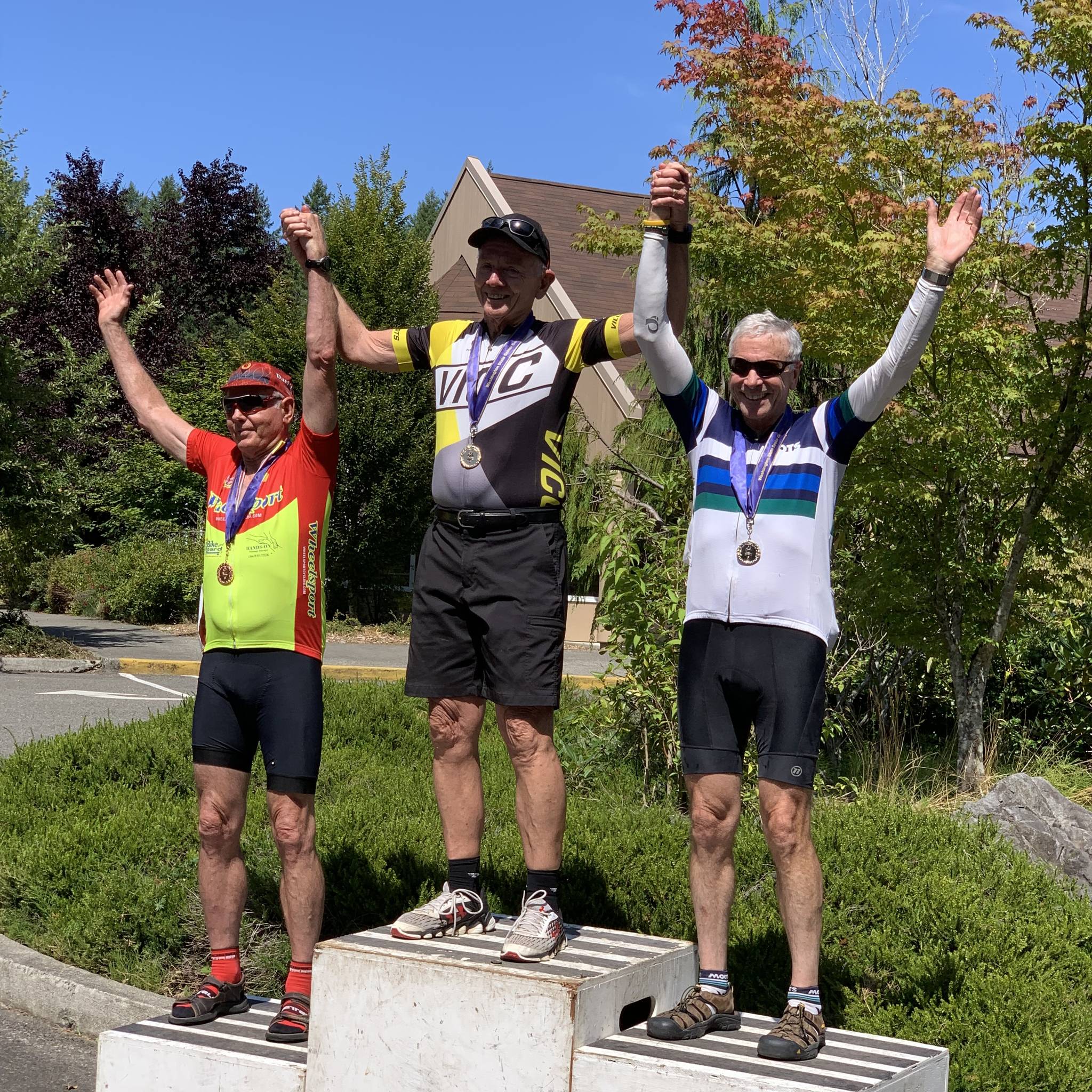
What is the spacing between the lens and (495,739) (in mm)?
8383

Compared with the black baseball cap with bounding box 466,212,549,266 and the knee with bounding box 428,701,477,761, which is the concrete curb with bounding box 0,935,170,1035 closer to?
the knee with bounding box 428,701,477,761

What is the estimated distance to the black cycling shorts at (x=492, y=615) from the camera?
4.18 meters

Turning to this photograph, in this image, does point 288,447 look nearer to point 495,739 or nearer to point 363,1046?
point 363,1046

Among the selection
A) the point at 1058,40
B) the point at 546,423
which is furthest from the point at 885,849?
the point at 1058,40

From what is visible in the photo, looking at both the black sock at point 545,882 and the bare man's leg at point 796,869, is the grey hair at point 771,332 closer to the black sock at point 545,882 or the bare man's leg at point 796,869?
the bare man's leg at point 796,869

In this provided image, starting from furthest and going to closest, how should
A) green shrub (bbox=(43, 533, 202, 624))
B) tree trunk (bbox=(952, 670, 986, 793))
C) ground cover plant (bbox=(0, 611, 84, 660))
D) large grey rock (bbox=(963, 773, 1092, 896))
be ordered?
green shrub (bbox=(43, 533, 202, 624)), ground cover plant (bbox=(0, 611, 84, 660)), tree trunk (bbox=(952, 670, 986, 793)), large grey rock (bbox=(963, 773, 1092, 896))

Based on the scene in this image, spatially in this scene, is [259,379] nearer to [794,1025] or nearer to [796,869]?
[796,869]

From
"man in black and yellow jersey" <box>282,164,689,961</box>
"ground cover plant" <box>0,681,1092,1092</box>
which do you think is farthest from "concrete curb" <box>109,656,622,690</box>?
"man in black and yellow jersey" <box>282,164,689,961</box>

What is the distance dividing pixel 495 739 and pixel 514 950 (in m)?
4.48

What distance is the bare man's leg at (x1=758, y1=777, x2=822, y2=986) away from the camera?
3803mm

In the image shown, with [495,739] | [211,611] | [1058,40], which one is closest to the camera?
[211,611]

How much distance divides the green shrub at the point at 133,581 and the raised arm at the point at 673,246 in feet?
58.7

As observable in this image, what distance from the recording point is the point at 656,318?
401 centimetres

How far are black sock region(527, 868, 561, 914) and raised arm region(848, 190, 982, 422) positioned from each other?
170cm
